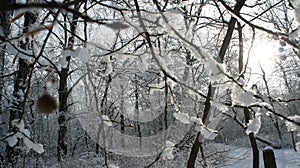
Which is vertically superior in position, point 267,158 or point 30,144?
point 30,144

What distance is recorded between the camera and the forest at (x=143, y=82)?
569 millimetres

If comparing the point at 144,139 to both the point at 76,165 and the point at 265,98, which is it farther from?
the point at 265,98

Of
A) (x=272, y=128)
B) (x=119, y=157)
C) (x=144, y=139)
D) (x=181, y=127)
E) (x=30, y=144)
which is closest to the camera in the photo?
(x=30, y=144)

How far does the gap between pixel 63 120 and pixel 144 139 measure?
697cm

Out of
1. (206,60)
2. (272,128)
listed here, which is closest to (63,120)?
(206,60)

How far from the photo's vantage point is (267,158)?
142 inches

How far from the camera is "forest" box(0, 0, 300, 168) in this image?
0.57 meters

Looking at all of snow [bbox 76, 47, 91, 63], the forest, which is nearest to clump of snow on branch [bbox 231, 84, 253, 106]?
the forest

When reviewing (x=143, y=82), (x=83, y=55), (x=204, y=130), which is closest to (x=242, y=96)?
(x=204, y=130)

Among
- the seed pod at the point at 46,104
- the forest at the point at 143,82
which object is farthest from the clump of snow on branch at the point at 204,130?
the seed pod at the point at 46,104

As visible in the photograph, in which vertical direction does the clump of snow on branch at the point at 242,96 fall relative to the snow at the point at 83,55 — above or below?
below

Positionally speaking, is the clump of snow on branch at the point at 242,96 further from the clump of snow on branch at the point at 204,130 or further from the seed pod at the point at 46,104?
the seed pod at the point at 46,104

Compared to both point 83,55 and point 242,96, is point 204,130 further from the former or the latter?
point 83,55

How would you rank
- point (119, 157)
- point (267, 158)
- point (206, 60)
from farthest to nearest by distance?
point (119, 157) < point (267, 158) < point (206, 60)
